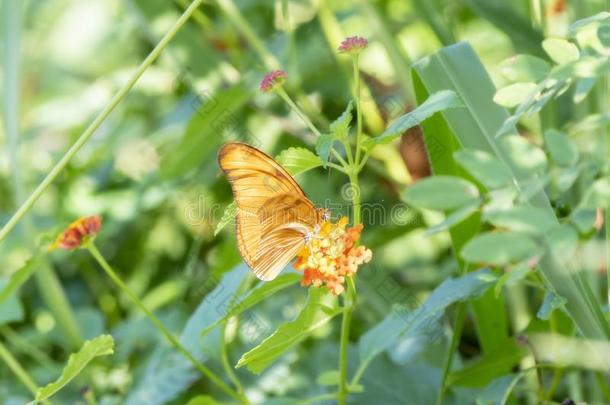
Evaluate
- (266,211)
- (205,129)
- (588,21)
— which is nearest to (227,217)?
(266,211)

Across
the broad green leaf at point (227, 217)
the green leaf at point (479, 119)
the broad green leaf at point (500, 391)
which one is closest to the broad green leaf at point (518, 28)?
the green leaf at point (479, 119)

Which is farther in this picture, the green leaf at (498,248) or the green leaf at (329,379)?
the green leaf at (329,379)

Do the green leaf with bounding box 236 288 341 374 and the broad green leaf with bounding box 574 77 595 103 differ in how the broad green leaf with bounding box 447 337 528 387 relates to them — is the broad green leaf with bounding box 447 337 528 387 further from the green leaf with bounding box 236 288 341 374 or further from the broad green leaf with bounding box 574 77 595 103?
the broad green leaf with bounding box 574 77 595 103

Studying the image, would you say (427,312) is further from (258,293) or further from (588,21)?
(588,21)

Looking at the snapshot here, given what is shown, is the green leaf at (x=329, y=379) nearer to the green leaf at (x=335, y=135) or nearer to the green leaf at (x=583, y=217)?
the green leaf at (x=335, y=135)

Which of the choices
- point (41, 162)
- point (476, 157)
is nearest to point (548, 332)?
point (476, 157)

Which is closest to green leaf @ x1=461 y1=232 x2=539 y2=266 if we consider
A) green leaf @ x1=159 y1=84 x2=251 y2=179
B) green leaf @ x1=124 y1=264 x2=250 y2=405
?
green leaf @ x1=124 y1=264 x2=250 y2=405
